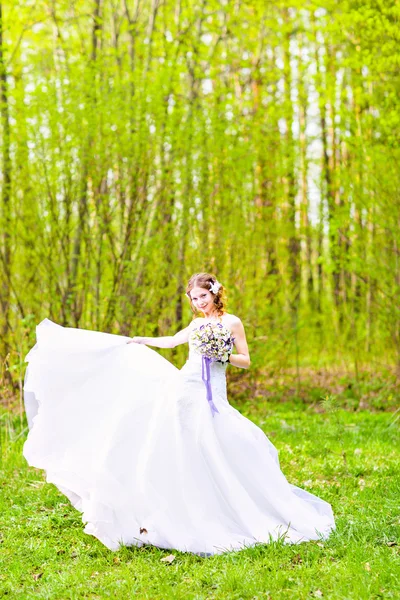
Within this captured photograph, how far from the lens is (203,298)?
5.31 metres

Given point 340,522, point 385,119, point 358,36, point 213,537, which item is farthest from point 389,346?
point 213,537

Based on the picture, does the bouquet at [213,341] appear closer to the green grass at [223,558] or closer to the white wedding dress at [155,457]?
the white wedding dress at [155,457]

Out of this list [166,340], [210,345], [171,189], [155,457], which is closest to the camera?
[155,457]

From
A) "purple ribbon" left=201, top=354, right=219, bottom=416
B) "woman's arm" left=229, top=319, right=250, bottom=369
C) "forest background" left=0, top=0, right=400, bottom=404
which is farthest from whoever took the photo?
"forest background" left=0, top=0, right=400, bottom=404

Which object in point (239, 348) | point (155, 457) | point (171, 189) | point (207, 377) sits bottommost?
point (155, 457)

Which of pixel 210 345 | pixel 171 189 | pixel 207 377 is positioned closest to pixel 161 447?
pixel 207 377

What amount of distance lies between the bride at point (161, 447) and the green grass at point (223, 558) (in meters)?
0.19

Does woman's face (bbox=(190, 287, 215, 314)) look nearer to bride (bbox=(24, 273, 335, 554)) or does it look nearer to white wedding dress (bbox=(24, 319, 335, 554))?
bride (bbox=(24, 273, 335, 554))

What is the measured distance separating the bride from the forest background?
4.40 metres

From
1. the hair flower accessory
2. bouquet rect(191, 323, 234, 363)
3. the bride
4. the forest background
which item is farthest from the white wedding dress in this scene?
the forest background

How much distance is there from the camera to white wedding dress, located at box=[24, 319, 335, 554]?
466cm

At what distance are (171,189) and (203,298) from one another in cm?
573

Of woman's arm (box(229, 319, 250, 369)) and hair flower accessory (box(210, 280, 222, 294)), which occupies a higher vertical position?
hair flower accessory (box(210, 280, 222, 294))

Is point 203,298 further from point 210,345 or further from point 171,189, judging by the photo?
point 171,189
